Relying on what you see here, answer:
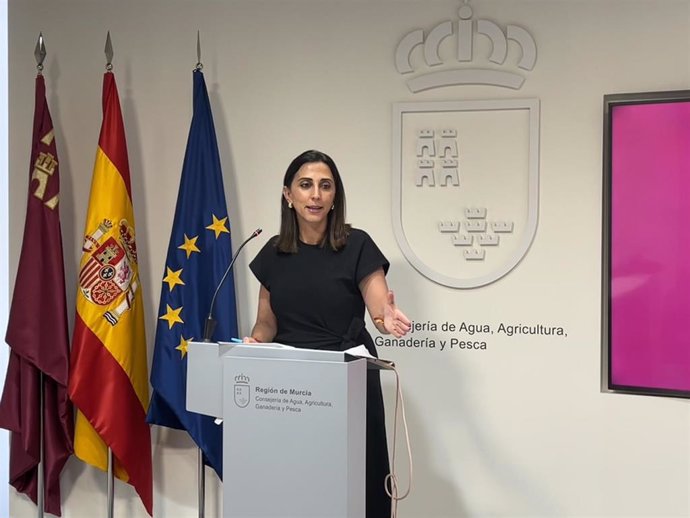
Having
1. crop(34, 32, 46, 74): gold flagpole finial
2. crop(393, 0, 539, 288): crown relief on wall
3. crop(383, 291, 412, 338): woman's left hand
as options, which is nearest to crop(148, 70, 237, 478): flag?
crop(34, 32, 46, 74): gold flagpole finial

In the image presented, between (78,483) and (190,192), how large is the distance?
4.49ft

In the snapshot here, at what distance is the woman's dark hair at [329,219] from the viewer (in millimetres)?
2297

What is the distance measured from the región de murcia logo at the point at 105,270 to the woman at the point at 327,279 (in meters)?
0.83

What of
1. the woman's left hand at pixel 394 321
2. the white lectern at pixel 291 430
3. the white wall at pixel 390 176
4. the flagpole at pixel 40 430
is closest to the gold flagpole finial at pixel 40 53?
the flagpole at pixel 40 430

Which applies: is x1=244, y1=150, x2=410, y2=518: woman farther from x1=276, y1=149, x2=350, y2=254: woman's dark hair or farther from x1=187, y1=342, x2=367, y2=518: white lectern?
x1=187, y1=342, x2=367, y2=518: white lectern

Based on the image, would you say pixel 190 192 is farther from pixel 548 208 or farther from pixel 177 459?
pixel 548 208

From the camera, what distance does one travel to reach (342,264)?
229 centimetres

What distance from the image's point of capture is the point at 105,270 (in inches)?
113

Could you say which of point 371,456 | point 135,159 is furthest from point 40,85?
point 371,456

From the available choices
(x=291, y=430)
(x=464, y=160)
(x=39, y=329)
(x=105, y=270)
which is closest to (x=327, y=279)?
(x=291, y=430)

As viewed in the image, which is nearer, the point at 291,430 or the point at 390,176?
the point at 291,430

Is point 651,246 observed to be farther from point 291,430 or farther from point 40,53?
point 40,53

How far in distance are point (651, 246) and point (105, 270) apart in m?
2.06

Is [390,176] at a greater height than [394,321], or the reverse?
[390,176]
